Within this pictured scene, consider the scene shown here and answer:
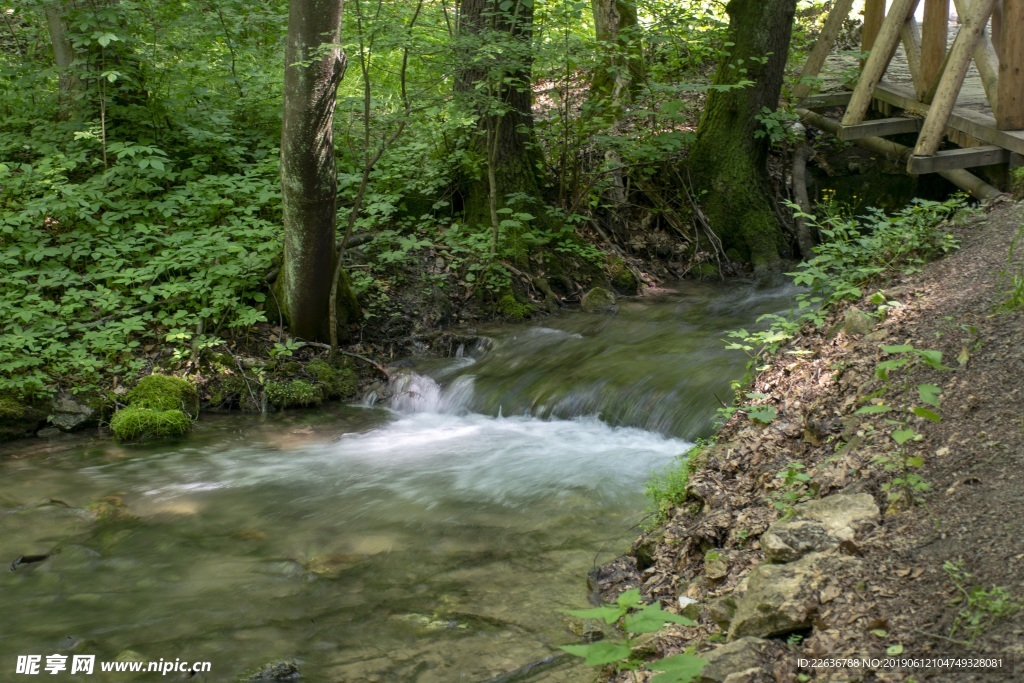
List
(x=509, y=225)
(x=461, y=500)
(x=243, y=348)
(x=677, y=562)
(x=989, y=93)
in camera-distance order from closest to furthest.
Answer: (x=677, y=562), (x=461, y=500), (x=989, y=93), (x=243, y=348), (x=509, y=225)

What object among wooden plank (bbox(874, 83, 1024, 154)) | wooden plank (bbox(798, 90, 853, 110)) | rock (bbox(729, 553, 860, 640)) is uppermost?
wooden plank (bbox(798, 90, 853, 110))

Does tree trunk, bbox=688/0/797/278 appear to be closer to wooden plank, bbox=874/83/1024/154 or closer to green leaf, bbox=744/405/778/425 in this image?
wooden plank, bbox=874/83/1024/154

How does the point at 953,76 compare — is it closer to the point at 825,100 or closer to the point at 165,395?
the point at 825,100

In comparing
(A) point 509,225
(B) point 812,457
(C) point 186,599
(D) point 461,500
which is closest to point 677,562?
(B) point 812,457

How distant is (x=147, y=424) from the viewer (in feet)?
22.4

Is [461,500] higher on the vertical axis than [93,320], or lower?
lower

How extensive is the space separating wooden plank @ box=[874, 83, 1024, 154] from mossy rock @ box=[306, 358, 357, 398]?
6.20 m

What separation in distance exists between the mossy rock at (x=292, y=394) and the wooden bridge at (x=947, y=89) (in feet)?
19.7

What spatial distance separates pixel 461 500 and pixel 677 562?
2086mm

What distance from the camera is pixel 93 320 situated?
7699 mm

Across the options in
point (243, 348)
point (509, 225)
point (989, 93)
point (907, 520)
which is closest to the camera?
point (907, 520)

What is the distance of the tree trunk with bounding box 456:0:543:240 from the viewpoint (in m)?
8.61

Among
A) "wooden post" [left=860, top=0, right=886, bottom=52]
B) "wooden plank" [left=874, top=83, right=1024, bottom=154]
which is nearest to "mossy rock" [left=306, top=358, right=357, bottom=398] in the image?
"wooden plank" [left=874, top=83, right=1024, bottom=154]

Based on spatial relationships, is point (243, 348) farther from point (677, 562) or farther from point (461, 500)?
point (677, 562)
